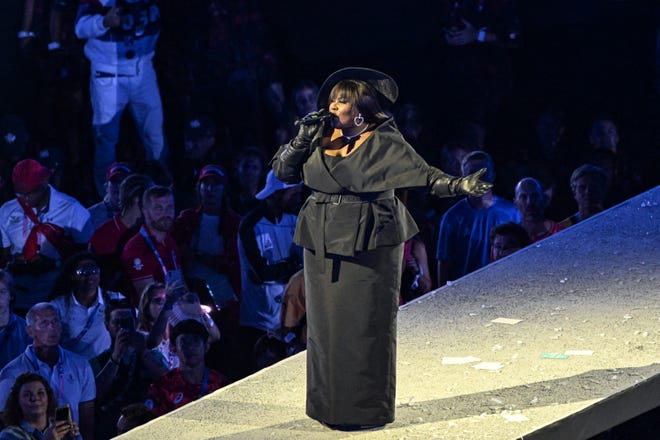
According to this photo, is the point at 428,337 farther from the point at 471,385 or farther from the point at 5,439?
the point at 5,439

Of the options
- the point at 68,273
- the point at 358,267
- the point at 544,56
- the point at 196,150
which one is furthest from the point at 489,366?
the point at 544,56

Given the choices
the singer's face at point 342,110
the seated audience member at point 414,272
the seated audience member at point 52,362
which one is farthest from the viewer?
the seated audience member at point 414,272

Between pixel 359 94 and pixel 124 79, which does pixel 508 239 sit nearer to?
pixel 359 94

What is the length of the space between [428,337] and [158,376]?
1773 mm

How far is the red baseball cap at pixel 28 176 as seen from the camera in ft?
21.4

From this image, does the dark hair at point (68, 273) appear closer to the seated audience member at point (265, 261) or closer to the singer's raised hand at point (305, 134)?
the seated audience member at point (265, 261)

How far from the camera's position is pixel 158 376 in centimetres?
592

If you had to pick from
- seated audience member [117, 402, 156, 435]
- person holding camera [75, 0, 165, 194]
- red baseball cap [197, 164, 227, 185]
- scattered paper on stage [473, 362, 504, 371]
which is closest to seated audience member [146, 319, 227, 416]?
seated audience member [117, 402, 156, 435]

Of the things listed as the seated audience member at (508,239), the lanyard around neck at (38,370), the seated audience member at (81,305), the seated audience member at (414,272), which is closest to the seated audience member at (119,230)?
the seated audience member at (81,305)

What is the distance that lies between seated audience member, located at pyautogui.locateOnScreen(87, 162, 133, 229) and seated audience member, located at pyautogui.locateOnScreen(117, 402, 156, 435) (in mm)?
1556

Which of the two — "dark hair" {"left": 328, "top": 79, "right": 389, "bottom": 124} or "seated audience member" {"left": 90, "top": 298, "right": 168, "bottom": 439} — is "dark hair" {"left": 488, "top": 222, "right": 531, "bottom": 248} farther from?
"dark hair" {"left": 328, "top": 79, "right": 389, "bottom": 124}

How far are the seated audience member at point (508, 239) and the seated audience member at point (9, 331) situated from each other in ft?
7.99

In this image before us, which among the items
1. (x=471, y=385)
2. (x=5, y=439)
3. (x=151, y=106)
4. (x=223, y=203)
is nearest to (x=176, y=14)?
(x=151, y=106)

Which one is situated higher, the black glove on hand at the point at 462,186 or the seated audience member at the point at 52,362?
the black glove on hand at the point at 462,186
